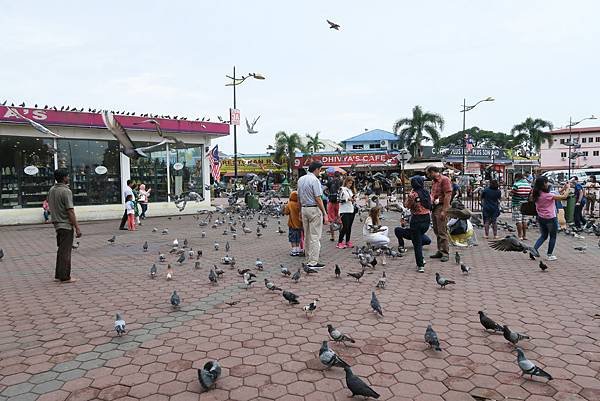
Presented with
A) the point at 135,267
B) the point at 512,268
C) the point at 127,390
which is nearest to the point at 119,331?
the point at 127,390

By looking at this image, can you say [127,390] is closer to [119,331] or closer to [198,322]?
[119,331]

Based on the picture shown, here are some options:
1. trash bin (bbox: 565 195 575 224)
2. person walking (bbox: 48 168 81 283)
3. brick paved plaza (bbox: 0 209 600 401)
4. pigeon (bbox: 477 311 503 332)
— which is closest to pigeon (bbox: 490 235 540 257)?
brick paved plaza (bbox: 0 209 600 401)

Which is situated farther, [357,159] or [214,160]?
[357,159]

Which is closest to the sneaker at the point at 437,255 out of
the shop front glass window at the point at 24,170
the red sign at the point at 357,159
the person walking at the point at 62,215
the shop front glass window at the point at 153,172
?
the person walking at the point at 62,215

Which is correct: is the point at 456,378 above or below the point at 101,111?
below

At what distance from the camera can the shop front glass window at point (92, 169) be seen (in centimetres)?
1642

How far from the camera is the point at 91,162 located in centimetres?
1688

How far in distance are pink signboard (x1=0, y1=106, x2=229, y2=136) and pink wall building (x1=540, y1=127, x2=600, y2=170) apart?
5597 cm

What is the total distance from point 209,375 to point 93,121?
15610 millimetres

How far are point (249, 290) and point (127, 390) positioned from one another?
2817 millimetres

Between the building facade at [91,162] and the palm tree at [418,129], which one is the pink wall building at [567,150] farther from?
the building facade at [91,162]

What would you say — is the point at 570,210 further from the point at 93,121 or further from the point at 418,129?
the point at 418,129

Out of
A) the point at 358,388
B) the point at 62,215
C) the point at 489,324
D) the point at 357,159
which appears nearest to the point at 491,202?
the point at 489,324

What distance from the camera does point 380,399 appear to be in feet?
9.66
